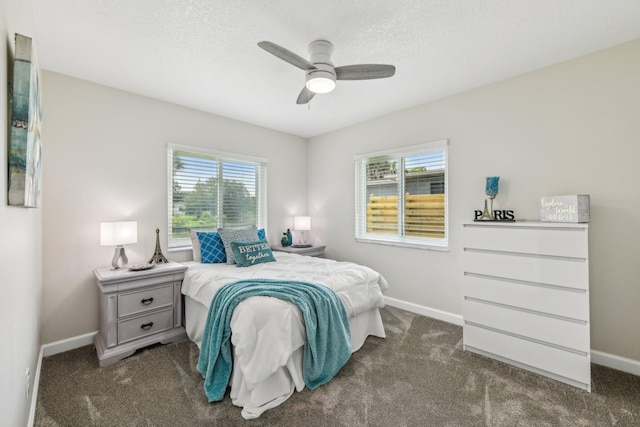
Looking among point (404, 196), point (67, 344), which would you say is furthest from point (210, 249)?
point (404, 196)

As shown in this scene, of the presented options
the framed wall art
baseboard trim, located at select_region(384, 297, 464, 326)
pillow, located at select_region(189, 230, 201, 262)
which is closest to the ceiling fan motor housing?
the framed wall art

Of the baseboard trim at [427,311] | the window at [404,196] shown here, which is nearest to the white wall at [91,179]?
the window at [404,196]

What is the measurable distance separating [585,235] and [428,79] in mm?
1887

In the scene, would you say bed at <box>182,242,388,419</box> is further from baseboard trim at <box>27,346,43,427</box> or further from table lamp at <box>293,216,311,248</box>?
table lamp at <box>293,216,311,248</box>

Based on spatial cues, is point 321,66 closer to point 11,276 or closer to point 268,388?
point 11,276

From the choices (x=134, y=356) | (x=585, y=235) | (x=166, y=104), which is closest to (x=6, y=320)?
(x=134, y=356)

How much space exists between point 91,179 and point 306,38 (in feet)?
8.15

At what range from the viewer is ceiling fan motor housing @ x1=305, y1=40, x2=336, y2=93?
85.7 inches

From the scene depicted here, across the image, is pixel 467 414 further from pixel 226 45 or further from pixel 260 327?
pixel 226 45

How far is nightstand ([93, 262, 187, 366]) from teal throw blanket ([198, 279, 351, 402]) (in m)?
0.87

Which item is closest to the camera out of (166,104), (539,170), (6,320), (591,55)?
(6,320)

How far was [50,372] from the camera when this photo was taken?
7.57ft

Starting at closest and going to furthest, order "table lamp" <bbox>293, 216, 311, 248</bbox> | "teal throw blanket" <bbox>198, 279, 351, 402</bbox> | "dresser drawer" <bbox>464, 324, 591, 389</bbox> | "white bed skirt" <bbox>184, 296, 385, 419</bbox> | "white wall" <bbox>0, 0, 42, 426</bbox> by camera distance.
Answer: "white wall" <bbox>0, 0, 42, 426</bbox>
"white bed skirt" <bbox>184, 296, 385, 419</bbox>
"teal throw blanket" <bbox>198, 279, 351, 402</bbox>
"dresser drawer" <bbox>464, 324, 591, 389</bbox>
"table lamp" <bbox>293, 216, 311, 248</bbox>

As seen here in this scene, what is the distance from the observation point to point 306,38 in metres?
2.17
